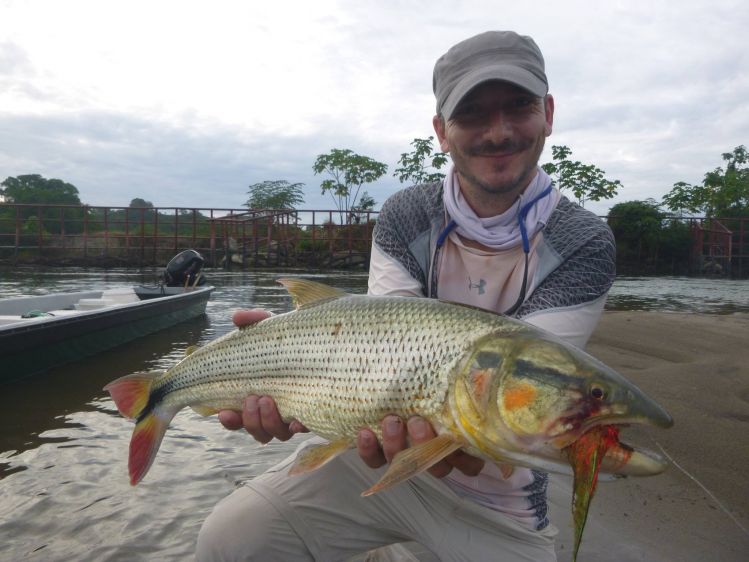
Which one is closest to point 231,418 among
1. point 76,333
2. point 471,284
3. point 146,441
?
point 146,441

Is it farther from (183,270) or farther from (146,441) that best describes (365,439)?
(183,270)

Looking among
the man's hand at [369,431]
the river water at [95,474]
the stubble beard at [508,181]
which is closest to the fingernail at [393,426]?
the man's hand at [369,431]

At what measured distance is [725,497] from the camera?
12.8 feet

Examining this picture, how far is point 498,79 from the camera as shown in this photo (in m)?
2.80

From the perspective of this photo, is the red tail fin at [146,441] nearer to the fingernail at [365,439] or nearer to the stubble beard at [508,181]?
the fingernail at [365,439]

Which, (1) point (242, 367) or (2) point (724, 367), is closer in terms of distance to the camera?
(1) point (242, 367)

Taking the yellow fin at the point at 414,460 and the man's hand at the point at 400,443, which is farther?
the man's hand at the point at 400,443

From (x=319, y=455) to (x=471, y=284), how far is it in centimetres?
124

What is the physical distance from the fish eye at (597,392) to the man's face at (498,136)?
138 centimetres

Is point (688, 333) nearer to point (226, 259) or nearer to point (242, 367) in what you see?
point (242, 367)

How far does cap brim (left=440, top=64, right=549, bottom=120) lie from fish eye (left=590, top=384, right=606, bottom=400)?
5.33ft

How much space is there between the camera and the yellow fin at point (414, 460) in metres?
1.95

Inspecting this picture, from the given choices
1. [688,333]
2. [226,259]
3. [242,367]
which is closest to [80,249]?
[226,259]

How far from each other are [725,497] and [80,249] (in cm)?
3819
